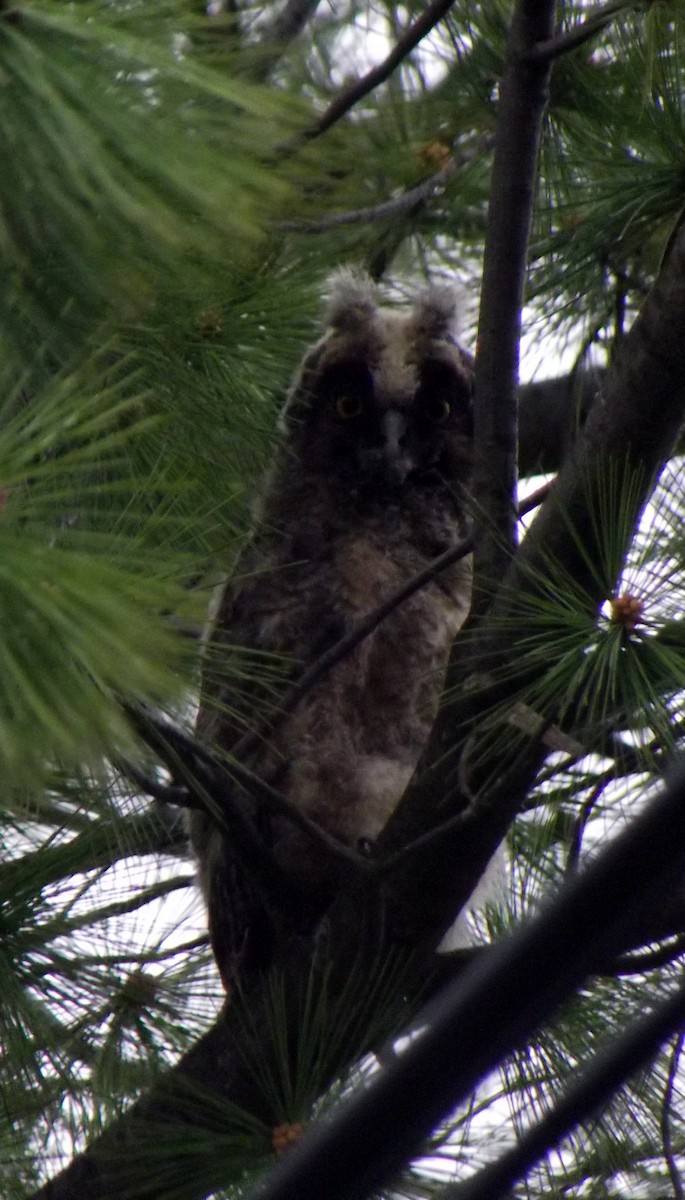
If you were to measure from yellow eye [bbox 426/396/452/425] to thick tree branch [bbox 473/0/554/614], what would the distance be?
1.13 meters

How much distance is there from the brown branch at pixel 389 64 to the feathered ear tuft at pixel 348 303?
1.07 m

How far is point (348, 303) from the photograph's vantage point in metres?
3.40

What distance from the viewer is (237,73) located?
1810 mm

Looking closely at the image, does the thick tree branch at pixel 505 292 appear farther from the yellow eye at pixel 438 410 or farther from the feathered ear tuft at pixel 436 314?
the feathered ear tuft at pixel 436 314

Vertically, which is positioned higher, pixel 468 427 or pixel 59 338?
pixel 468 427

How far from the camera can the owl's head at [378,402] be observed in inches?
125

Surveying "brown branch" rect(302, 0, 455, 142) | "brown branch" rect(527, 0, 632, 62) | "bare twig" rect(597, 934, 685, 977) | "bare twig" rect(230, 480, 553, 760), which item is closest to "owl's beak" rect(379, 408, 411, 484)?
"bare twig" rect(230, 480, 553, 760)

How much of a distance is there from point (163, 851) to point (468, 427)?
1.15m

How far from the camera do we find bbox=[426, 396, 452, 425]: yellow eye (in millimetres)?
3260

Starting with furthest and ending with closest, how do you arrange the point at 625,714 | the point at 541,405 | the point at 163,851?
the point at 541,405, the point at 163,851, the point at 625,714

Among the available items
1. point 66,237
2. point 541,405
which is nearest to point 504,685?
point 66,237

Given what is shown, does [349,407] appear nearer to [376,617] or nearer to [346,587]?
[346,587]

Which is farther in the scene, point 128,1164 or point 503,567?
point 128,1164

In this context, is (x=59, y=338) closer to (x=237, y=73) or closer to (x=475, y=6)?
(x=237, y=73)
